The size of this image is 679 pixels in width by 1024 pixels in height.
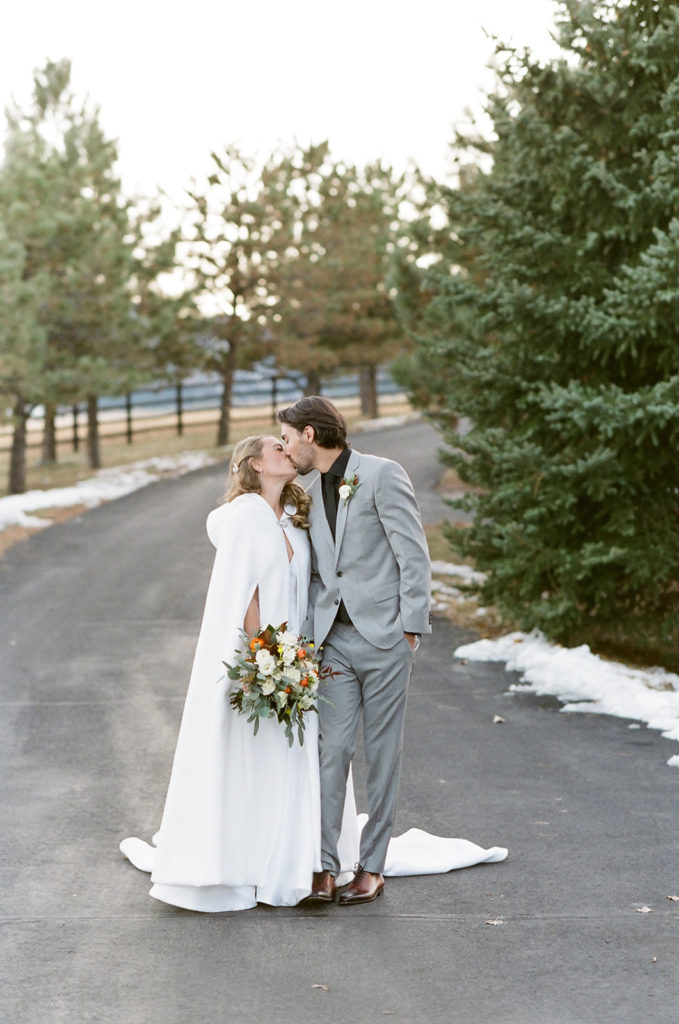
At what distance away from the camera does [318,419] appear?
5613 millimetres

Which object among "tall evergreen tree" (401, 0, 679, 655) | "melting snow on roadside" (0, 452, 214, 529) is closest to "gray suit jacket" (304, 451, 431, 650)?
"tall evergreen tree" (401, 0, 679, 655)

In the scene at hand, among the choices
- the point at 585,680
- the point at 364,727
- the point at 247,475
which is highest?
the point at 247,475

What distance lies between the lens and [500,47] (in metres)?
10.9

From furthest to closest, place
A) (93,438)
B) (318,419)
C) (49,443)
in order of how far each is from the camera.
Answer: (49,443) → (93,438) → (318,419)

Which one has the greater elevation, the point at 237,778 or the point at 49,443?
the point at 237,778

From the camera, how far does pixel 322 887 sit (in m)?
5.52

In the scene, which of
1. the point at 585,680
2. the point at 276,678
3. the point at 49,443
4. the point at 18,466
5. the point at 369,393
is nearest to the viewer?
the point at 276,678

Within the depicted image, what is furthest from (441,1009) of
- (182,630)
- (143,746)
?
(182,630)

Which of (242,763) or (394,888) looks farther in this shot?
(394,888)

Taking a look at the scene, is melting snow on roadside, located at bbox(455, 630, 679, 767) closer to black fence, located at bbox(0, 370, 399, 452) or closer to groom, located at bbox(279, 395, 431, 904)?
groom, located at bbox(279, 395, 431, 904)

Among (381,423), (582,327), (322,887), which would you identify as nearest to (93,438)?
(381,423)

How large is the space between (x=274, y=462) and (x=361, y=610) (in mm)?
716

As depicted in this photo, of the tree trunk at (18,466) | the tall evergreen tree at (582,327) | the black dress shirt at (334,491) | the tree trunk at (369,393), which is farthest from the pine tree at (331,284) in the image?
the black dress shirt at (334,491)

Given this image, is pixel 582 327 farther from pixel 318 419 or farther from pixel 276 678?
pixel 276 678
